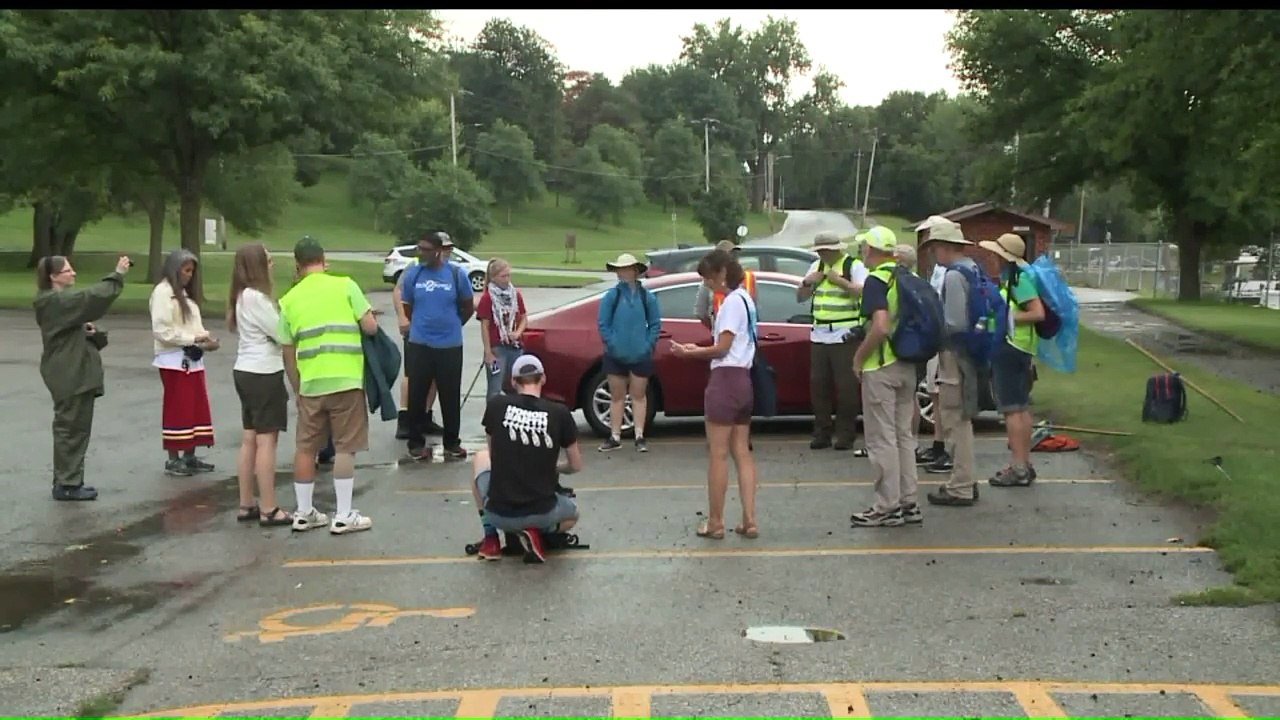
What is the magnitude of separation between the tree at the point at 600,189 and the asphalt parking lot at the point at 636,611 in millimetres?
91737

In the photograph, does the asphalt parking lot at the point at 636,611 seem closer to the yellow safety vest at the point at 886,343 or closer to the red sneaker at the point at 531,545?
the red sneaker at the point at 531,545

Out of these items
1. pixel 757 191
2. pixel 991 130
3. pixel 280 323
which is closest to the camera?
pixel 280 323

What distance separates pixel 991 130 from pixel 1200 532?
109 feet

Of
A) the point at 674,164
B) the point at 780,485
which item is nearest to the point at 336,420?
the point at 780,485

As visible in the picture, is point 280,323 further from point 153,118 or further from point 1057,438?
point 153,118

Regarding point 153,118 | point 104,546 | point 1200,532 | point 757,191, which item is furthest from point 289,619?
point 757,191

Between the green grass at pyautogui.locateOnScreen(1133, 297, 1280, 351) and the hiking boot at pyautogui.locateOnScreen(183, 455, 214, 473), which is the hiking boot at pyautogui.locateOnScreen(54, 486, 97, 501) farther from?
the green grass at pyautogui.locateOnScreen(1133, 297, 1280, 351)

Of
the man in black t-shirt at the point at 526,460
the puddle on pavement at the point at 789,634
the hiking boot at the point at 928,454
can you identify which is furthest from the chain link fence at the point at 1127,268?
the puddle on pavement at the point at 789,634

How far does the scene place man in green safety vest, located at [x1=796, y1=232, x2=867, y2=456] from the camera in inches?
436

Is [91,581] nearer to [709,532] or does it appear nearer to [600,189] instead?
[709,532]

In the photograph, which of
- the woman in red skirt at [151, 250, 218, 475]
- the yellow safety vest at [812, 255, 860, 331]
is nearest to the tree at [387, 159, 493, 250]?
the woman in red skirt at [151, 250, 218, 475]

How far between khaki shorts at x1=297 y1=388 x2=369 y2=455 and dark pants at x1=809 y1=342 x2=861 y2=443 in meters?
4.26

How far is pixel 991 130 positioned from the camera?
39719mm

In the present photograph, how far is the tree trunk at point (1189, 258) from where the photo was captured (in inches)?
1596
